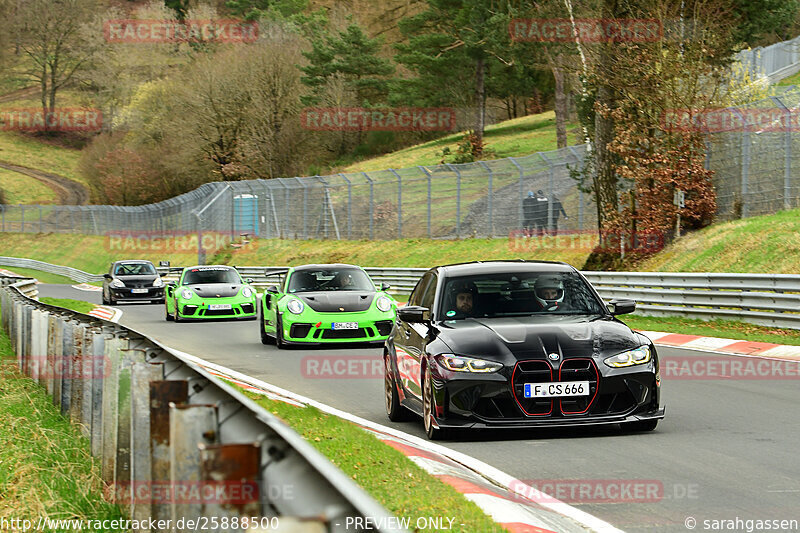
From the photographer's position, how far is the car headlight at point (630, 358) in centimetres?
884

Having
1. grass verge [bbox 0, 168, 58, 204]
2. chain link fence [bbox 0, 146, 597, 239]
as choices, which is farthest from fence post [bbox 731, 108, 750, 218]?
grass verge [bbox 0, 168, 58, 204]

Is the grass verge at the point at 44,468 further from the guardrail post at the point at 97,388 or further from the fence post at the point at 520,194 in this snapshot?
the fence post at the point at 520,194

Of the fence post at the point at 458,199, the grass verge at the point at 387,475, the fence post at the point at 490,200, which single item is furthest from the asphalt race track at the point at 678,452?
the fence post at the point at 458,199

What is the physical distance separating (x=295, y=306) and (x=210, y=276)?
9.29 m

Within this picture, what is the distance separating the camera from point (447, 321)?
388 inches

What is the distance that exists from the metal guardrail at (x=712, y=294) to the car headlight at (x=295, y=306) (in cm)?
723

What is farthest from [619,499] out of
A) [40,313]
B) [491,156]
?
[491,156]

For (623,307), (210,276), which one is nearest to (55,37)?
(210,276)

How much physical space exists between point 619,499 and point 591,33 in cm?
2338

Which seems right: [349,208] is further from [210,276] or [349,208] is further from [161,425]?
[161,425]

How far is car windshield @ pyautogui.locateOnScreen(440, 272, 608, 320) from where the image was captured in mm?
9977

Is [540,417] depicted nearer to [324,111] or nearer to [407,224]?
[407,224]

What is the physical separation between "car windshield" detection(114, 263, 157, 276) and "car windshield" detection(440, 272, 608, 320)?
2873 cm

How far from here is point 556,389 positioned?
873 centimetres
